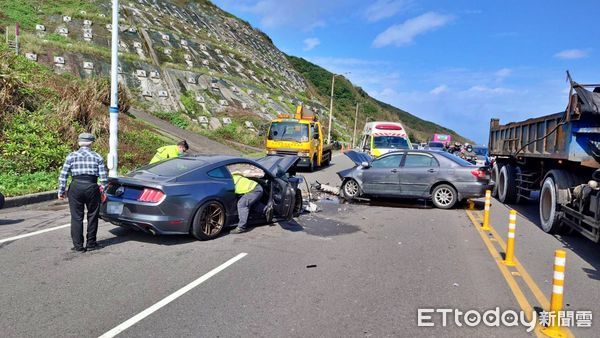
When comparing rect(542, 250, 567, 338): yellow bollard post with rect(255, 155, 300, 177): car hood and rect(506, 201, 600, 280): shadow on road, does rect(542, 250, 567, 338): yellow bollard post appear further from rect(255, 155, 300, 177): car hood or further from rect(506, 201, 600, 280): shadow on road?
rect(255, 155, 300, 177): car hood

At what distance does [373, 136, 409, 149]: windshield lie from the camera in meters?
19.7

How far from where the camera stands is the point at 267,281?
5.52 m

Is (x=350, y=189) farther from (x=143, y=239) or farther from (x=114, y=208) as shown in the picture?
(x=114, y=208)

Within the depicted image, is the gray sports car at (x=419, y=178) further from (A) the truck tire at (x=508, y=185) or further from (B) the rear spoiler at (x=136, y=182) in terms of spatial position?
(B) the rear spoiler at (x=136, y=182)

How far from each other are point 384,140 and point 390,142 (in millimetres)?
282

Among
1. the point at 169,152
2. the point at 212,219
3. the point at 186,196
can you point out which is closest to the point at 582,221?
the point at 212,219

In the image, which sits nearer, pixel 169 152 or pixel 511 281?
pixel 511 281

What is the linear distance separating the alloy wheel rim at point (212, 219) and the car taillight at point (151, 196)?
2.53 ft

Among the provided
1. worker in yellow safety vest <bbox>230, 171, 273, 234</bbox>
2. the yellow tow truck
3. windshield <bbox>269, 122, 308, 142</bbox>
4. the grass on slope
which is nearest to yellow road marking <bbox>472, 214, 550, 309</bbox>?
worker in yellow safety vest <bbox>230, 171, 273, 234</bbox>

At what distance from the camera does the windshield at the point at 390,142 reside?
19703 millimetres

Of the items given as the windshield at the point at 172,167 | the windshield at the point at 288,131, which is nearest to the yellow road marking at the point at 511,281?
the windshield at the point at 172,167

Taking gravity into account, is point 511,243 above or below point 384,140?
below

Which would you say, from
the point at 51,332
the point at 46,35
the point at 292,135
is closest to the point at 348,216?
the point at 51,332

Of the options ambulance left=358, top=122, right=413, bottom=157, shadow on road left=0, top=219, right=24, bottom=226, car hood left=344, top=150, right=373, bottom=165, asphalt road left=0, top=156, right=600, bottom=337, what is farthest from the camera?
ambulance left=358, top=122, right=413, bottom=157
